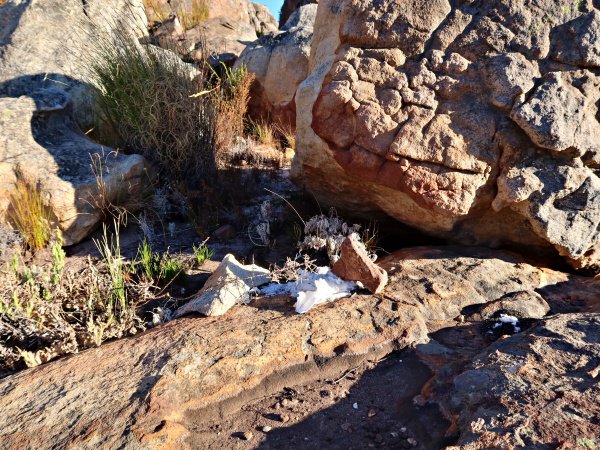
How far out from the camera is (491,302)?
9.36ft

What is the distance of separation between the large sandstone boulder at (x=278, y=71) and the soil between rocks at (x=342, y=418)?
5.39 meters

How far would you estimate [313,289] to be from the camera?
2.89m

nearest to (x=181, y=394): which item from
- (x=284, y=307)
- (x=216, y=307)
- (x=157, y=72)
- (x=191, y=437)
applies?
(x=191, y=437)

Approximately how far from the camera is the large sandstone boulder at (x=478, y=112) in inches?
121

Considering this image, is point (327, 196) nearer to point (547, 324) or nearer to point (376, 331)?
point (376, 331)

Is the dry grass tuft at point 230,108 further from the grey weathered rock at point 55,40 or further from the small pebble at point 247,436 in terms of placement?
the small pebble at point 247,436

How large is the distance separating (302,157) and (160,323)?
169 centimetres

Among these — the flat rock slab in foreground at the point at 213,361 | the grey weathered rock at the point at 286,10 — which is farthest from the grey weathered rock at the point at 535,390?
the grey weathered rock at the point at 286,10

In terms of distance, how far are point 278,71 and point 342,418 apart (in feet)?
20.1

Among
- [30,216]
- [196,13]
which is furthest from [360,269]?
[196,13]

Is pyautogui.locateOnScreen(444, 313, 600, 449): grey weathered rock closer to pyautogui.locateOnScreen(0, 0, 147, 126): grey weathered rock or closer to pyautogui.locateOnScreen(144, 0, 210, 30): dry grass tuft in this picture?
pyautogui.locateOnScreen(0, 0, 147, 126): grey weathered rock

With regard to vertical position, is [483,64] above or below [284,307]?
above

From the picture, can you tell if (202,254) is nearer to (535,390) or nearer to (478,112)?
(478,112)

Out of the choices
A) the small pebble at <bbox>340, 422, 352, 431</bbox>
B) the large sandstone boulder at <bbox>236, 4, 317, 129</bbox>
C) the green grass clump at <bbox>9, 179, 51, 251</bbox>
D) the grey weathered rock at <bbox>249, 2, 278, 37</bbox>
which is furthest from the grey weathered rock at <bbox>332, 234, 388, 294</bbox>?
the grey weathered rock at <bbox>249, 2, 278, 37</bbox>
